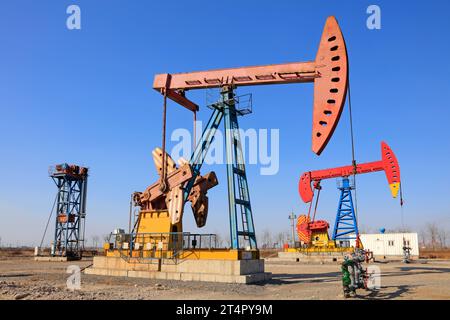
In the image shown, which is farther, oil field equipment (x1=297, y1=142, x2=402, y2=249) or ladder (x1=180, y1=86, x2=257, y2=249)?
oil field equipment (x1=297, y1=142, x2=402, y2=249)

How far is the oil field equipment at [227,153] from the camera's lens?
13531mm

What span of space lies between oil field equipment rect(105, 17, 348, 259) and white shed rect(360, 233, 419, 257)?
36.6 m

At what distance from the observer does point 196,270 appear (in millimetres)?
15141

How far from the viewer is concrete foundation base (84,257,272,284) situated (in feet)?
46.6

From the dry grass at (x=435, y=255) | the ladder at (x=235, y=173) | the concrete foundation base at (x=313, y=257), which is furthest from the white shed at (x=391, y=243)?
the ladder at (x=235, y=173)

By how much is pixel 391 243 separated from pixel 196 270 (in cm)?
4054

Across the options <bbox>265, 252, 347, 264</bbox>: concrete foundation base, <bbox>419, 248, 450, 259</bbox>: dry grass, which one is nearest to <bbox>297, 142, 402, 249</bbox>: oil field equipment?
<bbox>265, 252, 347, 264</bbox>: concrete foundation base

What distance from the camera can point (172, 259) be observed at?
635 inches

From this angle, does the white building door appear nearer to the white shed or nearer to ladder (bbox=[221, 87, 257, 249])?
the white shed

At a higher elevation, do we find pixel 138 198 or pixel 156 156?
pixel 156 156

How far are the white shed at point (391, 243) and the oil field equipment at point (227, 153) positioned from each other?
3663 centimetres
